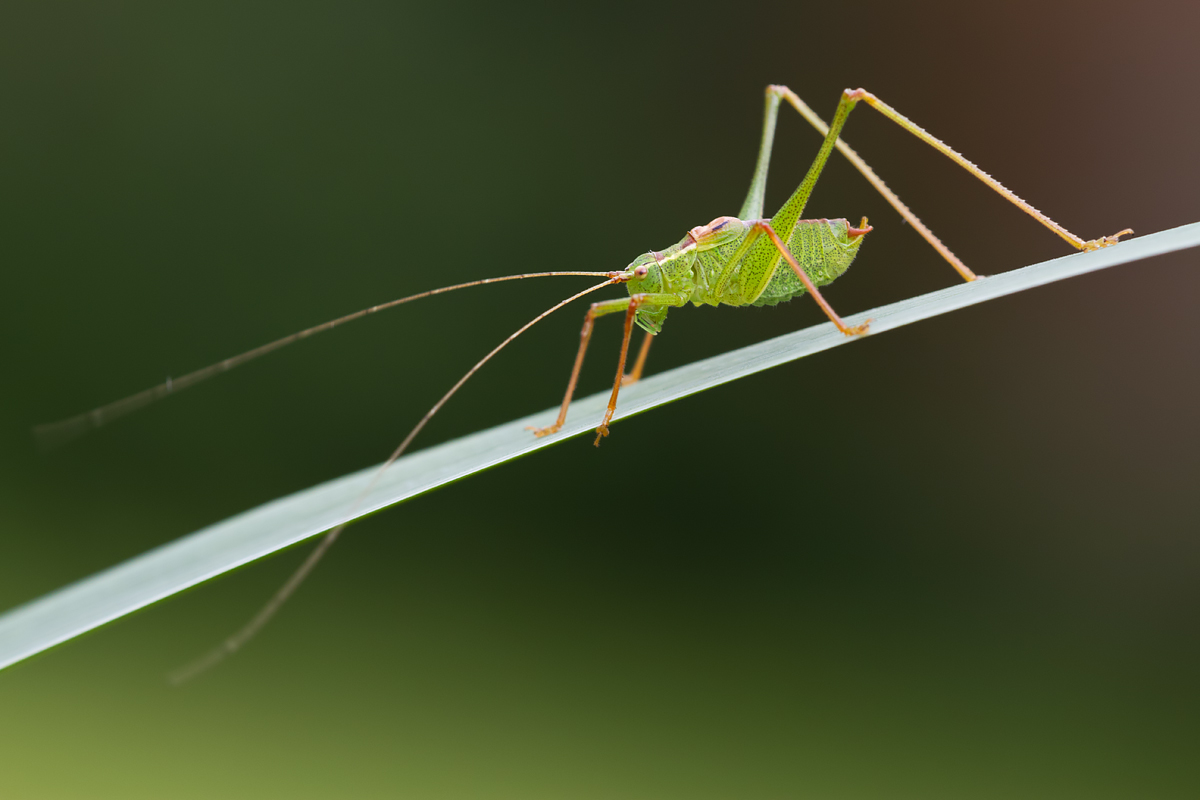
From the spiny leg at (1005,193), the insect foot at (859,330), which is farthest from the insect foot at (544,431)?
the spiny leg at (1005,193)

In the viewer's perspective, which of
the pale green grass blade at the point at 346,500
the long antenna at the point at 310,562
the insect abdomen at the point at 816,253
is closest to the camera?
the pale green grass blade at the point at 346,500

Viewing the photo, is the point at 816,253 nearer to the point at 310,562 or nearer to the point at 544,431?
the point at 544,431

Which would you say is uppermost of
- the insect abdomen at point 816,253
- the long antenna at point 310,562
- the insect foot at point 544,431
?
the insect abdomen at point 816,253

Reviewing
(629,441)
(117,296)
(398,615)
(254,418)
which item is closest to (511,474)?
(629,441)

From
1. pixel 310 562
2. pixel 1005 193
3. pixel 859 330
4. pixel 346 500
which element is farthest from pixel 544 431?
pixel 1005 193

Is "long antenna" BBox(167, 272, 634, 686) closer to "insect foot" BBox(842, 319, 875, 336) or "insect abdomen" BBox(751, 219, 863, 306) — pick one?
"insect abdomen" BBox(751, 219, 863, 306)

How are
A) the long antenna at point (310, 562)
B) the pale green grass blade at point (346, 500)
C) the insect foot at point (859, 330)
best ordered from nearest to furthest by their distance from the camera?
1. the pale green grass blade at point (346, 500)
2. the long antenna at point (310, 562)
3. the insect foot at point (859, 330)

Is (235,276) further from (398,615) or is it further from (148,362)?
(398,615)

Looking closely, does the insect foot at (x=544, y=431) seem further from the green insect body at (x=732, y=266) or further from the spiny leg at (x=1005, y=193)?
→ the spiny leg at (x=1005, y=193)
